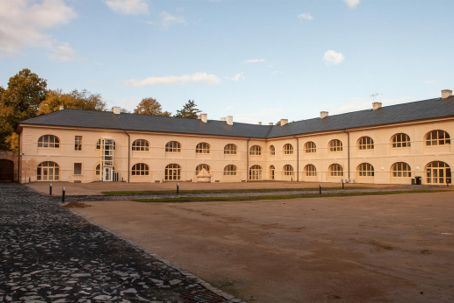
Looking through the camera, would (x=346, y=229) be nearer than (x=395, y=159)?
Yes

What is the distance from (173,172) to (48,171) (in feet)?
47.3

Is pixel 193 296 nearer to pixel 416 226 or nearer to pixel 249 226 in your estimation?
pixel 249 226

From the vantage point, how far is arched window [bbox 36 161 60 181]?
38194 mm

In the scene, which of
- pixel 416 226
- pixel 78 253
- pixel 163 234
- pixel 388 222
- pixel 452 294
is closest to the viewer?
pixel 452 294

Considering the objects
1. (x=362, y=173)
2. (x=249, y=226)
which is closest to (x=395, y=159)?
(x=362, y=173)

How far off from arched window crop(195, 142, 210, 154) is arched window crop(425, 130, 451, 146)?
85.6 ft

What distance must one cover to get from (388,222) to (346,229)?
191 centimetres

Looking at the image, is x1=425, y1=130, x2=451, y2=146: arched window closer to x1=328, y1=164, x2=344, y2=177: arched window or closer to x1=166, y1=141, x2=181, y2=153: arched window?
x1=328, y1=164, x2=344, y2=177: arched window

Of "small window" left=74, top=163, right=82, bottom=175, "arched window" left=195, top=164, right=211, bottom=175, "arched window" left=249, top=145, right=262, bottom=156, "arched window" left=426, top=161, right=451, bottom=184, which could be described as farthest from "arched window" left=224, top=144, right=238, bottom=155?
"arched window" left=426, top=161, right=451, bottom=184

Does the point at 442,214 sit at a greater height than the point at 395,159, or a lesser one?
lesser

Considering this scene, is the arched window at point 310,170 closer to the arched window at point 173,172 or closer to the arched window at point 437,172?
the arched window at point 437,172

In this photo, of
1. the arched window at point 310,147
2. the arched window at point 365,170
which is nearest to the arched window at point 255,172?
the arched window at point 310,147

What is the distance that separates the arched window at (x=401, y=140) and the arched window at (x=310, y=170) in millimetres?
10882

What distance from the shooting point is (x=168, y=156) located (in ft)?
147
